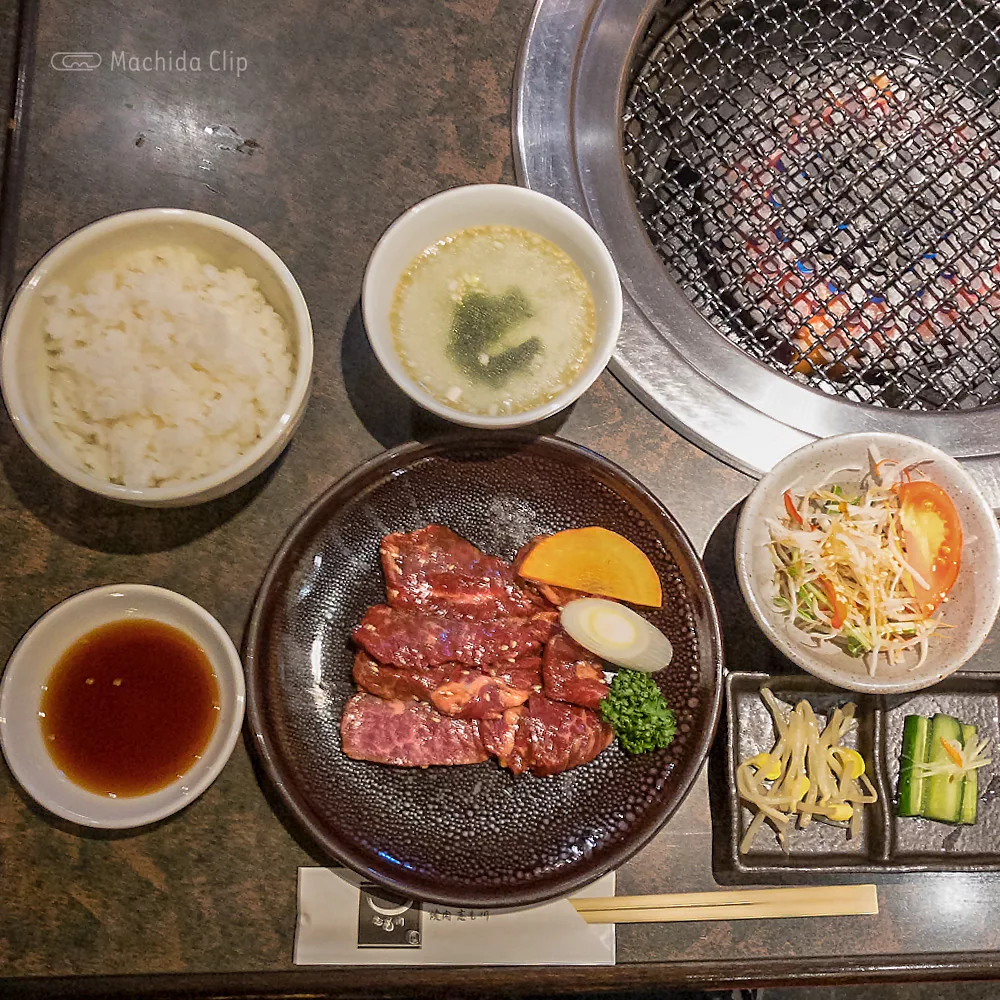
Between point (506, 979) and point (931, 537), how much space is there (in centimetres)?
143

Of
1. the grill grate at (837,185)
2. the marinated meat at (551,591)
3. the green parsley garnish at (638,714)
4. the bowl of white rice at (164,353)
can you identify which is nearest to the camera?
the bowl of white rice at (164,353)

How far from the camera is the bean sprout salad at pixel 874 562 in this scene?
75.0 inches

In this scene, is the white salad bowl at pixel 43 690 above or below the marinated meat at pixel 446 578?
below

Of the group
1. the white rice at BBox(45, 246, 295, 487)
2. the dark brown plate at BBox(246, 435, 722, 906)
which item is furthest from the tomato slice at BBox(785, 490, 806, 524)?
the white rice at BBox(45, 246, 295, 487)

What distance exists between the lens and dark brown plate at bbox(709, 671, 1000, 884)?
1867mm

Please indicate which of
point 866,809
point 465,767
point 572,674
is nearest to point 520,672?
point 572,674

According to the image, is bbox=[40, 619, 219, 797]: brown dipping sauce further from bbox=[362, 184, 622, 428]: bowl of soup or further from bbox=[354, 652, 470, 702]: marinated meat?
bbox=[362, 184, 622, 428]: bowl of soup

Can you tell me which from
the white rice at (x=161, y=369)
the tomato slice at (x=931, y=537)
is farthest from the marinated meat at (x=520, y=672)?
the tomato slice at (x=931, y=537)

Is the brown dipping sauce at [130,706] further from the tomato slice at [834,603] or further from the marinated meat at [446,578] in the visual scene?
the tomato slice at [834,603]

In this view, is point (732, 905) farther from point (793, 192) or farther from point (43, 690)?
point (793, 192)

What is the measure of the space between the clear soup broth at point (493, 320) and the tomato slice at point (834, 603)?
0.77 meters

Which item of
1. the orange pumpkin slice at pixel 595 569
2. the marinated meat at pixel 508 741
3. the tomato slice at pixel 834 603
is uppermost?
the tomato slice at pixel 834 603

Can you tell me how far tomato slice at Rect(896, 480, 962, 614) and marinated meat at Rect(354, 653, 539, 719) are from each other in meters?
0.96

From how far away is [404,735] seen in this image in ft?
6.17
